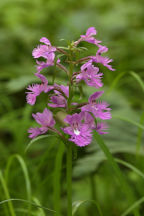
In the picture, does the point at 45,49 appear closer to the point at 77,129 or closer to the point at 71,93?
the point at 71,93

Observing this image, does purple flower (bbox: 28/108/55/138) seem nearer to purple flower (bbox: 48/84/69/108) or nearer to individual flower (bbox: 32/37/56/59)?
purple flower (bbox: 48/84/69/108)

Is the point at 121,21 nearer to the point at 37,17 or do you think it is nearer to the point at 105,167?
the point at 37,17

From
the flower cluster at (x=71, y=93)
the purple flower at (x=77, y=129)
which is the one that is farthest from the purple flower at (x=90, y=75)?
the purple flower at (x=77, y=129)

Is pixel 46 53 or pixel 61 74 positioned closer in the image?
pixel 46 53

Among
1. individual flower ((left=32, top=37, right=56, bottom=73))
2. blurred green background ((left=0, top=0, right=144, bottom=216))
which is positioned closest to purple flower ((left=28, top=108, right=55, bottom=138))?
individual flower ((left=32, top=37, right=56, bottom=73))

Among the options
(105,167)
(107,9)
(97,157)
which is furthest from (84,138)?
(107,9)

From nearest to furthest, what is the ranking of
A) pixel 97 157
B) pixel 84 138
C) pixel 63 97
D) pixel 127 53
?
pixel 84 138
pixel 63 97
pixel 97 157
pixel 127 53

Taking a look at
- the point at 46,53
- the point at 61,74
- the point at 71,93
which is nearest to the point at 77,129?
the point at 71,93
